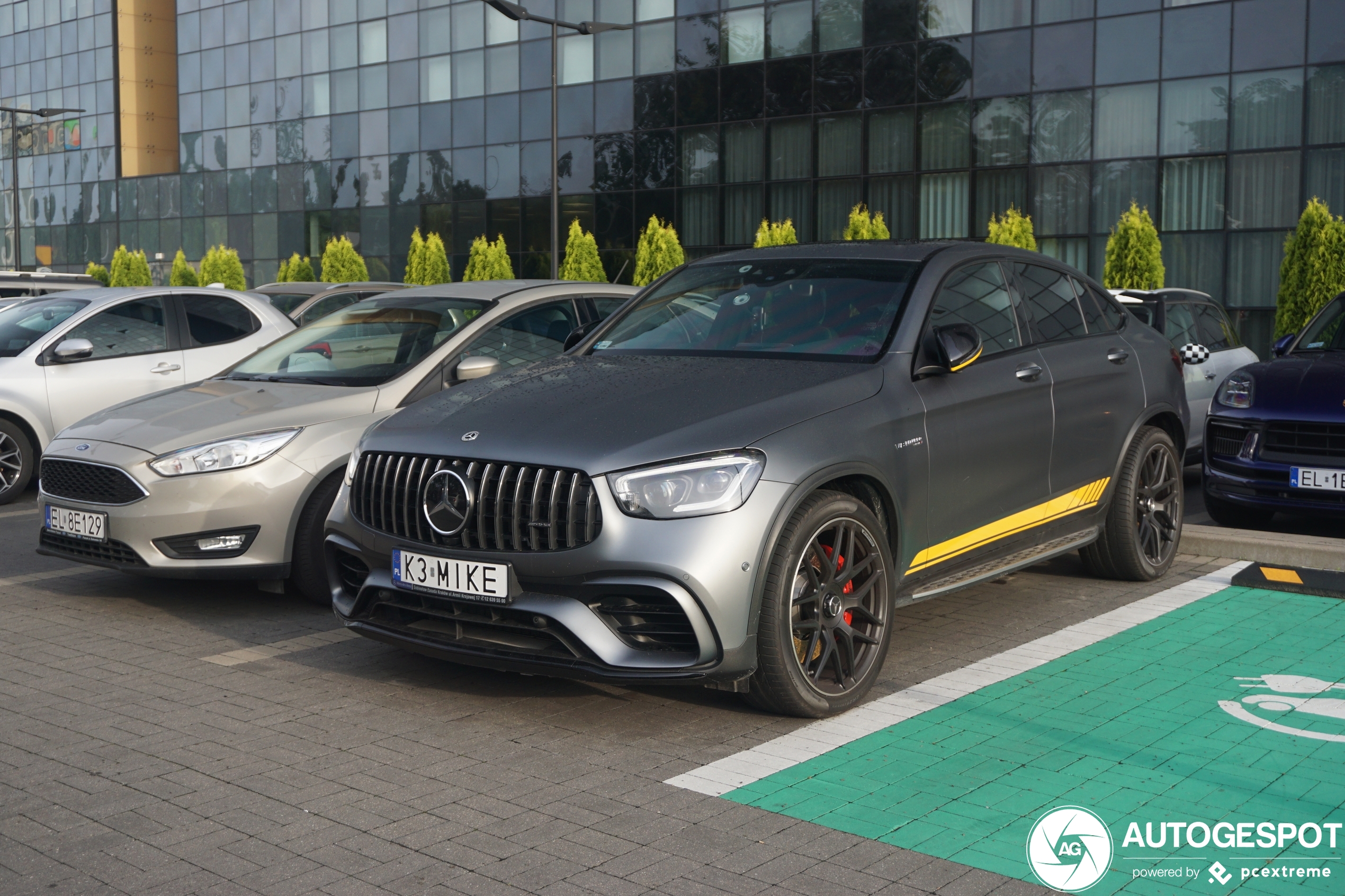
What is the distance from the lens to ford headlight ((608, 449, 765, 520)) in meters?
4.60

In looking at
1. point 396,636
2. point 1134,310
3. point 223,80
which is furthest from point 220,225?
point 396,636

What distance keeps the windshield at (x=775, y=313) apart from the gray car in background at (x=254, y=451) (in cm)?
131

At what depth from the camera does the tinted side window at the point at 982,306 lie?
5.91m

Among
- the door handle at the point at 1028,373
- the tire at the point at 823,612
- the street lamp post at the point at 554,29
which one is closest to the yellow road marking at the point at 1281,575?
the door handle at the point at 1028,373

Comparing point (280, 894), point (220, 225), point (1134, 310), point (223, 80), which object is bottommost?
point (280, 894)

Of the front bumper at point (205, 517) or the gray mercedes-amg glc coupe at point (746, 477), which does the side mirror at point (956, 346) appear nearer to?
the gray mercedes-amg glc coupe at point (746, 477)

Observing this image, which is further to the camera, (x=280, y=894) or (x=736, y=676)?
(x=736, y=676)

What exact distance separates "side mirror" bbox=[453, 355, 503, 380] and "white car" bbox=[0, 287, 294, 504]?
4.35 m

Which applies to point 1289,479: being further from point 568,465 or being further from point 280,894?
point 280,894

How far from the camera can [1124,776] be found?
4.34m

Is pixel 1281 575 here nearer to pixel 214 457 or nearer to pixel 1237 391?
pixel 1237 391

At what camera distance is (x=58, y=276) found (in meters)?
16.6

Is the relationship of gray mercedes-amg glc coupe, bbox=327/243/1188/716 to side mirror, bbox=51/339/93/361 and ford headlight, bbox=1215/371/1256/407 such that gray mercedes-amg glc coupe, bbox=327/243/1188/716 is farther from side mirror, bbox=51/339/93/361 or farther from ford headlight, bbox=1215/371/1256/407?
side mirror, bbox=51/339/93/361

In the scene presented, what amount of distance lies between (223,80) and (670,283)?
41751 millimetres
